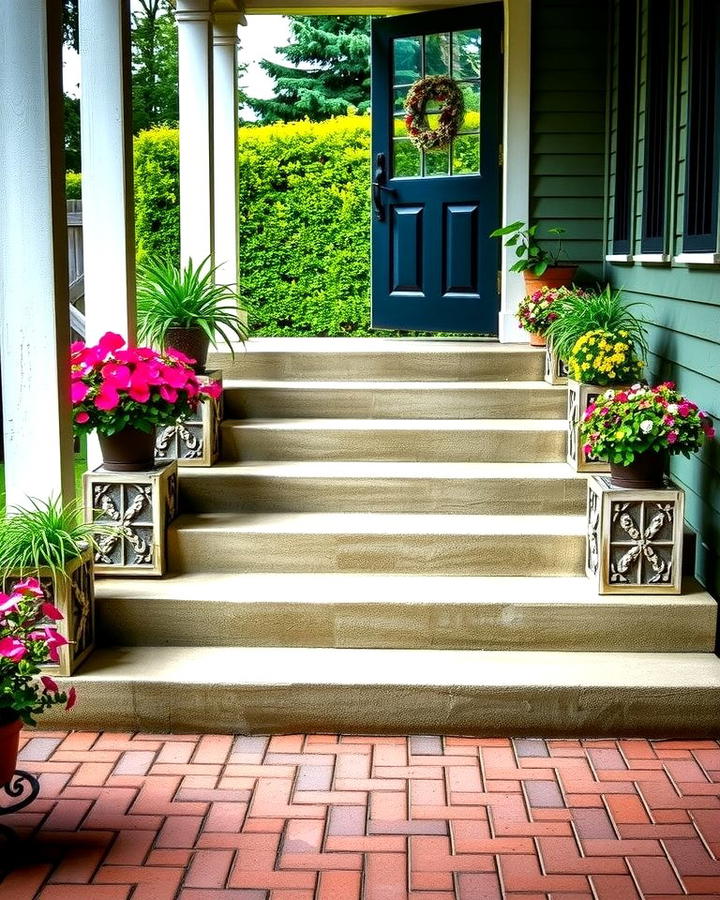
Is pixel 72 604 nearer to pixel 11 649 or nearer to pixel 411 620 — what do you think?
pixel 11 649

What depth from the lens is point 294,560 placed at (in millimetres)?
4367

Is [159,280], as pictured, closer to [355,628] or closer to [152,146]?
[355,628]

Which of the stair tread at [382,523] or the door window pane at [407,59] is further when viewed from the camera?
the door window pane at [407,59]

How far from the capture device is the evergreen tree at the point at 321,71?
14151 millimetres

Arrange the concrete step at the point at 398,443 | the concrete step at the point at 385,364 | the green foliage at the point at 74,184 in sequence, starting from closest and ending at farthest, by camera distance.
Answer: the concrete step at the point at 398,443
the concrete step at the point at 385,364
the green foliage at the point at 74,184

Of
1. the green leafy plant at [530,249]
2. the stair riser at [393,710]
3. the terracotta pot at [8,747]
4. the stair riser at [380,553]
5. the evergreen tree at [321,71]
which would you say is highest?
the evergreen tree at [321,71]

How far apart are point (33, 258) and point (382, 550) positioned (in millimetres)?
1661

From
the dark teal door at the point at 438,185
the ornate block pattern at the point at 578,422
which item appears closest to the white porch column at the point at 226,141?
the dark teal door at the point at 438,185

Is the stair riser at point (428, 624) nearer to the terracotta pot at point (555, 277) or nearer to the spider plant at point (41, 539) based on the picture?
the spider plant at point (41, 539)

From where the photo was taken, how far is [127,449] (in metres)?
4.28

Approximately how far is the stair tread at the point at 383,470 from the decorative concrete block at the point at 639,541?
61 cm

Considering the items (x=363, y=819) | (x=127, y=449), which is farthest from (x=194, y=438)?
(x=363, y=819)

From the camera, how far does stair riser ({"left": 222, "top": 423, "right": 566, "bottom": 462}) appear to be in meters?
5.10

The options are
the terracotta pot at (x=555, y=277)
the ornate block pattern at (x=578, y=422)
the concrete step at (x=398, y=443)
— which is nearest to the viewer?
the ornate block pattern at (x=578, y=422)
